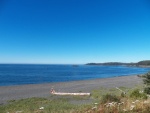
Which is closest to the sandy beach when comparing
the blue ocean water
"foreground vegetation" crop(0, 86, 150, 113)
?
"foreground vegetation" crop(0, 86, 150, 113)

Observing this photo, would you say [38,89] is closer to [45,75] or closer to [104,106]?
[104,106]

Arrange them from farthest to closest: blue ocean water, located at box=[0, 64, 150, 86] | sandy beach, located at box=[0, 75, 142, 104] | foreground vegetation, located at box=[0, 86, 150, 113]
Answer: blue ocean water, located at box=[0, 64, 150, 86]
sandy beach, located at box=[0, 75, 142, 104]
foreground vegetation, located at box=[0, 86, 150, 113]

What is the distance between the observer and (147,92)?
15.7 m

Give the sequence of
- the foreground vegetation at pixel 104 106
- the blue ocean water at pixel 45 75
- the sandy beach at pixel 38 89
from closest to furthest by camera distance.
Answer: the foreground vegetation at pixel 104 106, the sandy beach at pixel 38 89, the blue ocean water at pixel 45 75

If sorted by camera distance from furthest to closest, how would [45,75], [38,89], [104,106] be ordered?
[45,75], [38,89], [104,106]

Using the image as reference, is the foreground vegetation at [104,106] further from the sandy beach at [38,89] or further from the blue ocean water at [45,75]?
the blue ocean water at [45,75]

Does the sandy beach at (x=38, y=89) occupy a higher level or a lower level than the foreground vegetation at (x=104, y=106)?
lower

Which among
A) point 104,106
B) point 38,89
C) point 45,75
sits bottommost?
point 38,89

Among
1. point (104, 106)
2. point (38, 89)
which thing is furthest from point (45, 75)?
point (104, 106)

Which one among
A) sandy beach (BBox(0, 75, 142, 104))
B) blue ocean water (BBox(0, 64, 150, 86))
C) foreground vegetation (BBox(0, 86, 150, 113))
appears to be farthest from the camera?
blue ocean water (BBox(0, 64, 150, 86))

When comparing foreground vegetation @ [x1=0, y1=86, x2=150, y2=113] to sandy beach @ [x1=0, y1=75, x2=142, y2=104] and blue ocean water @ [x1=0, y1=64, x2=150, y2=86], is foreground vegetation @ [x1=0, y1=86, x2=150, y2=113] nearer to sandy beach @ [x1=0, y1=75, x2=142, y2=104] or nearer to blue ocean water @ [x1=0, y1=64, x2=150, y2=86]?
sandy beach @ [x1=0, y1=75, x2=142, y2=104]

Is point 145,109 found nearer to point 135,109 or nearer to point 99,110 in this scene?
point 135,109

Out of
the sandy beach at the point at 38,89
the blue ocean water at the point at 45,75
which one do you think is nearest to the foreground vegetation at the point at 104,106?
the sandy beach at the point at 38,89

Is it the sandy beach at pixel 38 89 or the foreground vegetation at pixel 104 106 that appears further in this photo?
the sandy beach at pixel 38 89
